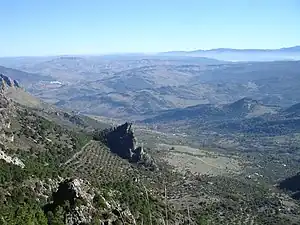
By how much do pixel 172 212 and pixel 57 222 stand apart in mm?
35027

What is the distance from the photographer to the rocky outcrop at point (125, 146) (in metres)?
138

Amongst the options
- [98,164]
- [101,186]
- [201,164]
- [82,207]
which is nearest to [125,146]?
[98,164]

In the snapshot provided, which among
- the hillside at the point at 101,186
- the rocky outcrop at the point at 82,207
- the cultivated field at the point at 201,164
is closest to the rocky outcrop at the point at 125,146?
the hillside at the point at 101,186

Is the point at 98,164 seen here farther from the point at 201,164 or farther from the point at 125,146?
the point at 201,164

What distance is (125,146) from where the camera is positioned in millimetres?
140500

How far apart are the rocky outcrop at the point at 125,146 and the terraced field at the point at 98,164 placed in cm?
467

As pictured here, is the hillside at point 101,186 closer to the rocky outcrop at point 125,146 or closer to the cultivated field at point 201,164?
the rocky outcrop at point 125,146

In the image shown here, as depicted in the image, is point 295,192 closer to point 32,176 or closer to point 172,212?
point 172,212

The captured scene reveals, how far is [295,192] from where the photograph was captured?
141 metres

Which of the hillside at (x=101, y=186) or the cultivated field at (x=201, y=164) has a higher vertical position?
the hillside at (x=101, y=186)

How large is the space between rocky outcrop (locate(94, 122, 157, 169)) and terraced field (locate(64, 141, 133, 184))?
4670mm

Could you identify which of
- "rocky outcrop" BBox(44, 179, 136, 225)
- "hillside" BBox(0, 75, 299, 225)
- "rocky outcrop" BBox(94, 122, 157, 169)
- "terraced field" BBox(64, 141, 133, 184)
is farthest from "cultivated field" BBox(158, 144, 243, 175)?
"rocky outcrop" BBox(44, 179, 136, 225)

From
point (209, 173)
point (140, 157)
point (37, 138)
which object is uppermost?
point (37, 138)

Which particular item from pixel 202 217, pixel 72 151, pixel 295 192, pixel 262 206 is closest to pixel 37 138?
pixel 72 151
